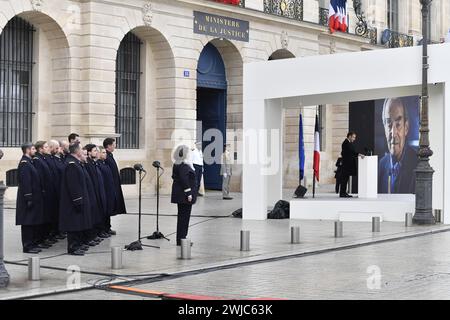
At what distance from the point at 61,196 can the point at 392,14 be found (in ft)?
104

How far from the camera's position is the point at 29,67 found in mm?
25391

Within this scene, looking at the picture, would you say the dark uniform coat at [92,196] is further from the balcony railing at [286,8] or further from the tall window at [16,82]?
the balcony railing at [286,8]

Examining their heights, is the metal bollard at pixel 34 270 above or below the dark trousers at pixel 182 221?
below

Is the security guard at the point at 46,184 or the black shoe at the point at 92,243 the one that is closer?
the security guard at the point at 46,184

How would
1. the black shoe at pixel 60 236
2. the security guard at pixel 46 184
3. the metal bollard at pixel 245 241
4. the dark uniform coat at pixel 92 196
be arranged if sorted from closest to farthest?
the dark uniform coat at pixel 92 196 → the metal bollard at pixel 245 241 → the security guard at pixel 46 184 → the black shoe at pixel 60 236

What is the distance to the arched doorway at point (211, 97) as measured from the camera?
3120 cm

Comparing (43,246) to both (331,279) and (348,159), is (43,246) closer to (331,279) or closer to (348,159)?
(331,279)

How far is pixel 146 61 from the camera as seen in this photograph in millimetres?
28406

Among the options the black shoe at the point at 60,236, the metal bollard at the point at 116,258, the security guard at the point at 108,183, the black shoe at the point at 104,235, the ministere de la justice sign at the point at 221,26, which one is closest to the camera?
the metal bollard at the point at 116,258

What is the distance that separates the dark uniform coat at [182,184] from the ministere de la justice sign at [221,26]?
15182mm

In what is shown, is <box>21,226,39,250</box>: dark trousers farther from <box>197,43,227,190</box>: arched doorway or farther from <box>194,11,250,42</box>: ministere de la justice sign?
<box>197,43,227,190</box>: arched doorway

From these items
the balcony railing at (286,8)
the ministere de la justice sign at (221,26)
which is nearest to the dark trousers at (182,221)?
the ministere de la justice sign at (221,26)

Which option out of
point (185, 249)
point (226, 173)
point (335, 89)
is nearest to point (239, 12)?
point (226, 173)

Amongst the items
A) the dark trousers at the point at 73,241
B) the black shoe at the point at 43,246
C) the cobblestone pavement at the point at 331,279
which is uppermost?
the dark trousers at the point at 73,241
